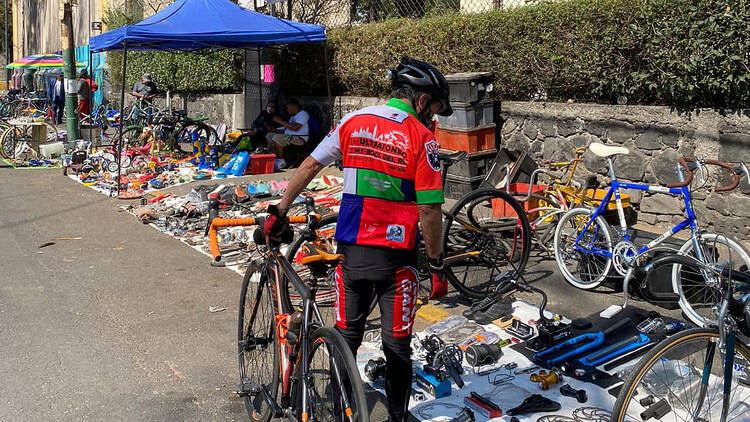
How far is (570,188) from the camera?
7.68 metres

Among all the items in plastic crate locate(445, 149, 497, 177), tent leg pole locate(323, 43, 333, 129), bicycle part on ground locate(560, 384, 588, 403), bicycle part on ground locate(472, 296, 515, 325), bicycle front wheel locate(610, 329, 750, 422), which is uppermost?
tent leg pole locate(323, 43, 333, 129)

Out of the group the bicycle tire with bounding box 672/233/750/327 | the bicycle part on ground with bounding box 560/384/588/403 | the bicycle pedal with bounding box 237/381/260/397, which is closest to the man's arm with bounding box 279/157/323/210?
the bicycle pedal with bounding box 237/381/260/397

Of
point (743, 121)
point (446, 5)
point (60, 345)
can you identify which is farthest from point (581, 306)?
point (446, 5)

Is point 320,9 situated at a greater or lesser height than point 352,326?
greater

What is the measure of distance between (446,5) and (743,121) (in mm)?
6134

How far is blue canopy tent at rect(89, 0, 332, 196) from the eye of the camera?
11.7m

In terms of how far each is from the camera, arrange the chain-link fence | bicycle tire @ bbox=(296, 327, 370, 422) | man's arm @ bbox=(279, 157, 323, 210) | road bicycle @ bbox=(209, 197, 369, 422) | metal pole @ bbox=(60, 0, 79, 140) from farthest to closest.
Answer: metal pole @ bbox=(60, 0, 79, 140)
the chain-link fence
man's arm @ bbox=(279, 157, 323, 210)
road bicycle @ bbox=(209, 197, 369, 422)
bicycle tire @ bbox=(296, 327, 370, 422)

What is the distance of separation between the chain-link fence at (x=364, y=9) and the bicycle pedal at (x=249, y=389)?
793cm

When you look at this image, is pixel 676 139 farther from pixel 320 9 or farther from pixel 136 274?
pixel 320 9

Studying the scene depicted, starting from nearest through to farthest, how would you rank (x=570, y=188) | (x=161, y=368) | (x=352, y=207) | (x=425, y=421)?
(x=352, y=207) < (x=425, y=421) < (x=161, y=368) < (x=570, y=188)

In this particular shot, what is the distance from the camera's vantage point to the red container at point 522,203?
6535 mm

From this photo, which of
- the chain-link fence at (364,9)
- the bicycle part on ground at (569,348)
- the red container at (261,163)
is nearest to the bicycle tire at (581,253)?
the bicycle part on ground at (569,348)

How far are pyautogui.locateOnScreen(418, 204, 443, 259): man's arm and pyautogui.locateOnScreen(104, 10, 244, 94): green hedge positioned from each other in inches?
535

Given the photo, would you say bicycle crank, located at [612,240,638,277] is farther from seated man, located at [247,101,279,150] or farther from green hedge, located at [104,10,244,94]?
green hedge, located at [104,10,244,94]
